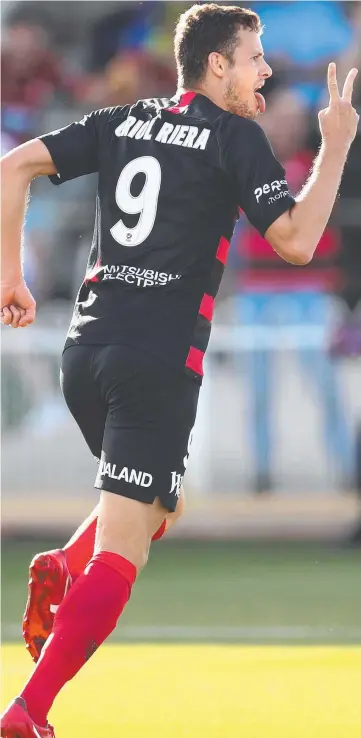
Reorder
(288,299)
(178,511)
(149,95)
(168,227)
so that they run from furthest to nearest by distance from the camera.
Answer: (149,95)
(288,299)
(178,511)
(168,227)

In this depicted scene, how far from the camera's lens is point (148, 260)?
3.55 m

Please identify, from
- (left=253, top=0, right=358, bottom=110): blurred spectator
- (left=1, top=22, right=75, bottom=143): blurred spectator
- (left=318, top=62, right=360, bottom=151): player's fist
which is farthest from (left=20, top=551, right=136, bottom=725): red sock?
(left=253, top=0, right=358, bottom=110): blurred spectator

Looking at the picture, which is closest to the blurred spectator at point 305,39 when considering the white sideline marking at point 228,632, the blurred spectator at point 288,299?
the blurred spectator at point 288,299

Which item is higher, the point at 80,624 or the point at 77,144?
the point at 77,144

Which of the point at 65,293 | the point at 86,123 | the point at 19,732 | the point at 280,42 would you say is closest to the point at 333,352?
the point at 65,293

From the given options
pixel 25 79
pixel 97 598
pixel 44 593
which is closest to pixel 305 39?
pixel 25 79

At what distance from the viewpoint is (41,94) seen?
33.3 feet

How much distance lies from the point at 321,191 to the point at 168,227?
43 centimetres

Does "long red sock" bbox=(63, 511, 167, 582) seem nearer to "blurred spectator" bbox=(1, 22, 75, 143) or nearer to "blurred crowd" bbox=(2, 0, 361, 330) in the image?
"blurred crowd" bbox=(2, 0, 361, 330)

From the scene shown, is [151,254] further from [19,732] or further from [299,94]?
[299,94]

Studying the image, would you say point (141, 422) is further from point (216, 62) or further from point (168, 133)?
point (216, 62)

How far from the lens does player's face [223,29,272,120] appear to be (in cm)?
367

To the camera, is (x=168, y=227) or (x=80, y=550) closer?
(x=168, y=227)

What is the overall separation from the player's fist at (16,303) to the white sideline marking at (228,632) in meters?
2.21
